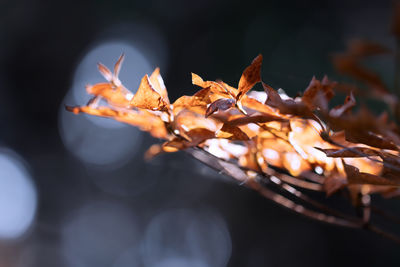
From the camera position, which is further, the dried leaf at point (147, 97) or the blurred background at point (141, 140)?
the blurred background at point (141, 140)

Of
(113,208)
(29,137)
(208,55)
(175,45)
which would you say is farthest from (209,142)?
(113,208)

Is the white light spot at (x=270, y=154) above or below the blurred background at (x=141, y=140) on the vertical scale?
above

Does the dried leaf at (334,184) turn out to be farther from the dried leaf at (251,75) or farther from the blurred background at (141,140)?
the blurred background at (141,140)

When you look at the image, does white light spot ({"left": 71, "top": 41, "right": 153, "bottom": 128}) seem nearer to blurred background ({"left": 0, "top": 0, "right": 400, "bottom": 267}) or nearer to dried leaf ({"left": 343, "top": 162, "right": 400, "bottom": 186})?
blurred background ({"left": 0, "top": 0, "right": 400, "bottom": 267})

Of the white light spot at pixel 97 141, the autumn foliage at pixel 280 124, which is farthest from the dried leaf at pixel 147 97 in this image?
the white light spot at pixel 97 141

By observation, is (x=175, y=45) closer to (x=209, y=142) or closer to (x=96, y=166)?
(x=96, y=166)

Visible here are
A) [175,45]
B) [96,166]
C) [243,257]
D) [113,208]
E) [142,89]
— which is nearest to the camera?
[142,89]

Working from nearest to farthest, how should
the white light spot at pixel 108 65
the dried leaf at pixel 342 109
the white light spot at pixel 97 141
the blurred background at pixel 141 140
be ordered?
the dried leaf at pixel 342 109 < the blurred background at pixel 141 140 < the white light spot at pixel 108 65 < the white light spot at pixel 97 141
